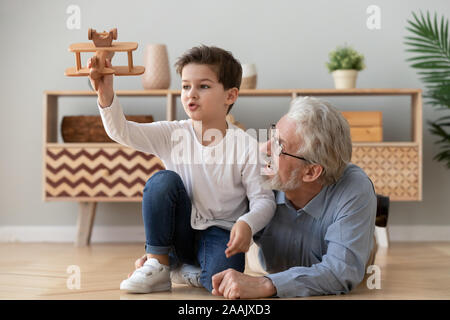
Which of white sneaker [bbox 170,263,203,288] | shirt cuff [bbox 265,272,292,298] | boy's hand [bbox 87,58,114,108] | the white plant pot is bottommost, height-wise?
white sneaker [bbox 170,263,203,288]

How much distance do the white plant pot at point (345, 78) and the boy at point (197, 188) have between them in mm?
1342

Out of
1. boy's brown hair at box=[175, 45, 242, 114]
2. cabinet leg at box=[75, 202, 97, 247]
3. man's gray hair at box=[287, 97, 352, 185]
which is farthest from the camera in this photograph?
cabinet leg at box=[75, 202, 97, 247]

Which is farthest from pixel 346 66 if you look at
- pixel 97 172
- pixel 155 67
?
pixel 97 172

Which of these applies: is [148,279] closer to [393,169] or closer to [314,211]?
[314,211]

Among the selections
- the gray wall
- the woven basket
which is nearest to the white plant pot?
the gray wall

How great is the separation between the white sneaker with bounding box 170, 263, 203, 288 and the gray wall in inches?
59.7

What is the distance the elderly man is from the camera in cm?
124

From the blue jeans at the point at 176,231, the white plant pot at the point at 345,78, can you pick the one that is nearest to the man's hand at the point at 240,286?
the blue jeans at the point at 176,231

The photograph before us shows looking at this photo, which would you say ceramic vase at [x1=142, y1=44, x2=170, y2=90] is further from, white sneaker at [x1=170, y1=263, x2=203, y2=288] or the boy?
white sneaker at [x1=170, y1=263, x2=203, y2=288]

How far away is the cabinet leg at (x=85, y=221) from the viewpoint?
2.73m

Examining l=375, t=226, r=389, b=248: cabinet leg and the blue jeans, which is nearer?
the blue jeans

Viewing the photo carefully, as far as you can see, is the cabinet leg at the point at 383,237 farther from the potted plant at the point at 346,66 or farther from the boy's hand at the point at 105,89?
the boy's hand at the point at 105,89

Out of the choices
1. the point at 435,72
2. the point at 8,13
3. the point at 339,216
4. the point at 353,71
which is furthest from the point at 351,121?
the point at 8,13

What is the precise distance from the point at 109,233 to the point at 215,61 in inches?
69.7
